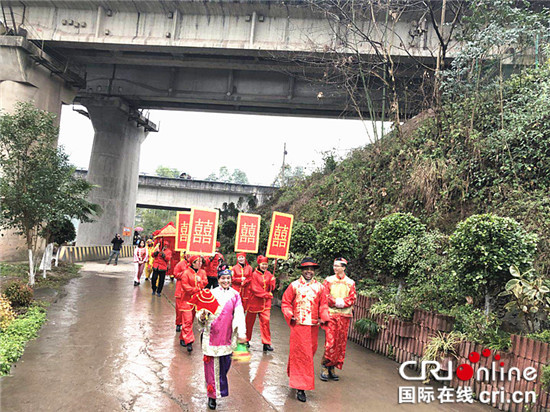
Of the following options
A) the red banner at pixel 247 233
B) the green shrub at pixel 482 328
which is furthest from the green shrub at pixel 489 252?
the red banner at pixel 247 233

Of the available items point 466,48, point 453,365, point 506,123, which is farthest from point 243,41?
point 453,365

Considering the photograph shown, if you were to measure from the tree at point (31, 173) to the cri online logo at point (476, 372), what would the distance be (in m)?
10.3

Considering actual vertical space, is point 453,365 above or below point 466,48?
below

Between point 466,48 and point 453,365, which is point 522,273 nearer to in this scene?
point 453,365

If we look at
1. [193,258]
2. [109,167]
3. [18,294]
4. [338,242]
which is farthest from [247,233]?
[109,167]

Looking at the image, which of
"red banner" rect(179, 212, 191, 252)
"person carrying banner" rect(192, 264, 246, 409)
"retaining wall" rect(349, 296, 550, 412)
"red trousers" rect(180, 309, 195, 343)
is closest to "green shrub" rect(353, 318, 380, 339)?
"retaining wall" rect(349, 296, 550, 412)

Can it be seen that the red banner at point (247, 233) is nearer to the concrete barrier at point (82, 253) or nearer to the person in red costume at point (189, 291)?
the person in red costume at point (189, 291)

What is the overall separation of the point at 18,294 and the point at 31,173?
4349 millimetres

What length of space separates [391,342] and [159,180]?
106 feet

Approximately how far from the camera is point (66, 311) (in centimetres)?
1018

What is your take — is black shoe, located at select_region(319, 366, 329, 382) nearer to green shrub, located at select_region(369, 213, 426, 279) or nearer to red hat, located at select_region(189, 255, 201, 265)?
green shrub, located at select_region(369, 213, 426, 279)

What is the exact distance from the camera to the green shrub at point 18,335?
614cm

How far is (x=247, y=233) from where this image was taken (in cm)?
908

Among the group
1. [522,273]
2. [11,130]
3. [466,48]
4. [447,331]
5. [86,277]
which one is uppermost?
[466,48]
